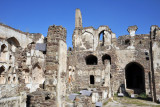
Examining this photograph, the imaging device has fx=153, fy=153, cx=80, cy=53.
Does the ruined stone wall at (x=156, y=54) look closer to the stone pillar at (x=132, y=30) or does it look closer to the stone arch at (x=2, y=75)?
the stone pillar at (x=132, y=30)

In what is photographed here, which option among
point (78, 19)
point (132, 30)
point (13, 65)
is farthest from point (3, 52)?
point (132, 30)

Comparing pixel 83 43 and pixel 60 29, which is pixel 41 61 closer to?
pixel 83 43

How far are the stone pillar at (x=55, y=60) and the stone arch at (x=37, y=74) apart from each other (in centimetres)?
1215

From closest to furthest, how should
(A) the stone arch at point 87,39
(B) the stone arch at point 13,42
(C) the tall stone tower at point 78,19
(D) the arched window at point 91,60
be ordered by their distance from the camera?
(A) the stone arch at point 87,39, (D) the arched window at point 91,60, (B) the stone arch at point 13,42, (C) the tall stone tower at point 78,19

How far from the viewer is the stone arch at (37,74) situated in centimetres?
1692

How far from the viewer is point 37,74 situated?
57.1ft

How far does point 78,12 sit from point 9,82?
47.9ft

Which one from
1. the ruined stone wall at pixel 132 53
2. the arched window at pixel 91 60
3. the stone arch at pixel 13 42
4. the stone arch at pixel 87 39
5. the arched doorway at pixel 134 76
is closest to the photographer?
the ruined stone wall at pixel 132 53

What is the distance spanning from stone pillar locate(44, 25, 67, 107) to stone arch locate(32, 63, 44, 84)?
478 inches

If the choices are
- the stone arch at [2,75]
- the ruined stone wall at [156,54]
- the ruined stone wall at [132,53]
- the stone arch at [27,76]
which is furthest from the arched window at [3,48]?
the ruined stone wall at [156,54]

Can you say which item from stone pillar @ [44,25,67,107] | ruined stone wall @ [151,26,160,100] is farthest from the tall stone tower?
stone pillar @ [44,25,67,107]

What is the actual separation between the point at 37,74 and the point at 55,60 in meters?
12.9

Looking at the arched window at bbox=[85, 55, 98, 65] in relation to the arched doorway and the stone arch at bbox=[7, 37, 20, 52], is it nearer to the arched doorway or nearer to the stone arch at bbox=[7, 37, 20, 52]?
the arched doorway

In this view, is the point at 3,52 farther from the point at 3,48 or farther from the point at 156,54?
the point at 156,54
